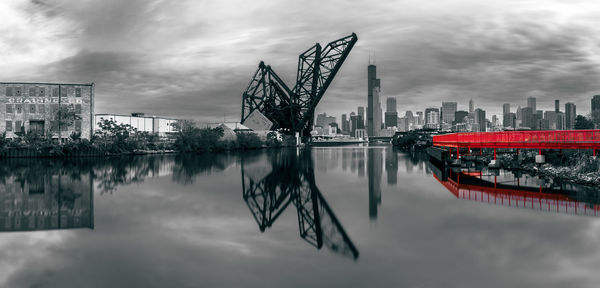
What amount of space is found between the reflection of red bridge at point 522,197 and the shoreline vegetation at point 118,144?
2957 cm

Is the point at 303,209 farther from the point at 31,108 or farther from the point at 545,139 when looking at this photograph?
the point at 31,108

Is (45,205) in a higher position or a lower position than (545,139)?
lower

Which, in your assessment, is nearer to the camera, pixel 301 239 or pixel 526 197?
pixel 301 239

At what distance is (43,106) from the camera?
41781mm

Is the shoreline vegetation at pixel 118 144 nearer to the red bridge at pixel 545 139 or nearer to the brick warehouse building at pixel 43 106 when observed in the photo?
the brick warehouse building at pixel 43 106

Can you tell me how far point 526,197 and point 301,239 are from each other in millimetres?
6627

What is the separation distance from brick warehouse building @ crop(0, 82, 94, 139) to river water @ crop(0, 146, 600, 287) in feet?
115

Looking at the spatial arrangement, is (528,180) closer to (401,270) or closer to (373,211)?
(373,211)

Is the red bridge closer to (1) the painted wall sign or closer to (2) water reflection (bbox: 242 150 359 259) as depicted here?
(2) water reflection (bbox: 242 150 359 259)

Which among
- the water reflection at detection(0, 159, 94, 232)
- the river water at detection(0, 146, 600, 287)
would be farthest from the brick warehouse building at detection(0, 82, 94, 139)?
the river water at detection(0, 146, 600, 287)

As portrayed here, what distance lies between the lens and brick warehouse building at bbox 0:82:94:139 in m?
40.9

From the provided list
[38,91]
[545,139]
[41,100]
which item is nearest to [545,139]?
[545,139]

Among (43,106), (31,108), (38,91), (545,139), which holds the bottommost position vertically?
(545,139)

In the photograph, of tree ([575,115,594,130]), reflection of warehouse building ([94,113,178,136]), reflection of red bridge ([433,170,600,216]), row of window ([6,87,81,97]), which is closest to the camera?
reflection of red bridge ([433,170,600,216])
